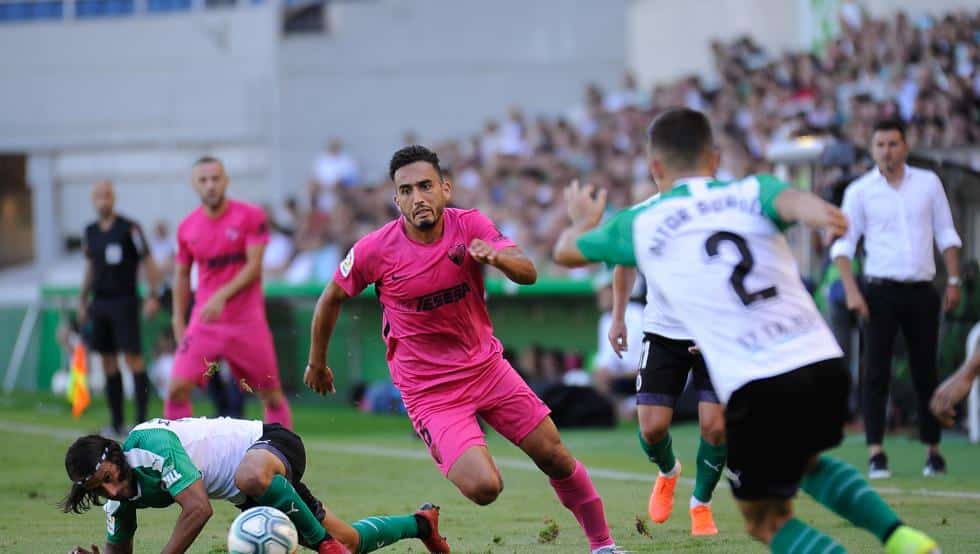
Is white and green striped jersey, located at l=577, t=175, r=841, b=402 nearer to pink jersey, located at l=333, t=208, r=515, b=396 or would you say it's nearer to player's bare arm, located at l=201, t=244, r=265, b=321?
pink jersey, located at l=333, t=208, r=515, b=396

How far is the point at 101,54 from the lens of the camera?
3275 cm

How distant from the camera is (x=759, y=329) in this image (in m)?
5.84

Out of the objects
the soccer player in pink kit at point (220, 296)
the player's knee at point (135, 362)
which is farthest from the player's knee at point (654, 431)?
the player's knee at point (135, 362)

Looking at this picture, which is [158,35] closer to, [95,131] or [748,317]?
[95,131]

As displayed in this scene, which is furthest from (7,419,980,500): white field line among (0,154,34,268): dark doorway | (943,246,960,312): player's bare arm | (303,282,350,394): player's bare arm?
(0,154,34,268): dark doorway

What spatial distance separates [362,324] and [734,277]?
678 inches

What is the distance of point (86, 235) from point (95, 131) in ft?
56.9

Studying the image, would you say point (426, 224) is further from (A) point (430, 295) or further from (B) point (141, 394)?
(B) point (141, 394)

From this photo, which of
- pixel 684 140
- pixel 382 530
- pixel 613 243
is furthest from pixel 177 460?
pixel 684 140

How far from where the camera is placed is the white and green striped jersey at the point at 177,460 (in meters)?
7.13

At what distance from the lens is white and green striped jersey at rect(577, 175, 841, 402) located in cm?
584

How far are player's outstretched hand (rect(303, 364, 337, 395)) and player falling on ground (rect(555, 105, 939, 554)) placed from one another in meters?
2.18

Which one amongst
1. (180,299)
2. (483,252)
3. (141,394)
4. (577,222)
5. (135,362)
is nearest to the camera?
(577,222)

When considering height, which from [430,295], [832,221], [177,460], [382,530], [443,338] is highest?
[832,221]
